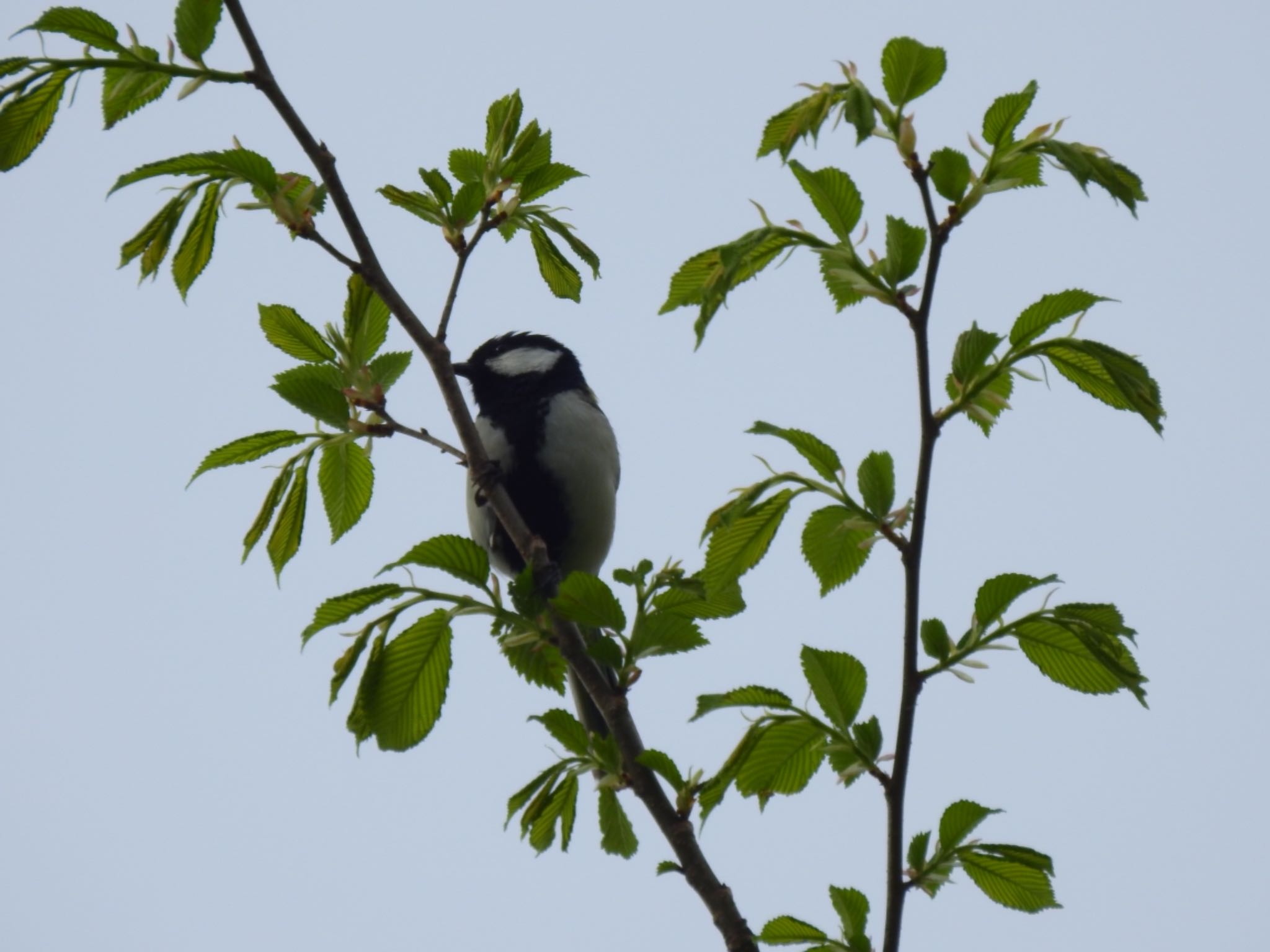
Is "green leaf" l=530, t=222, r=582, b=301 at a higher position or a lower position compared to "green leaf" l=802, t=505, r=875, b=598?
higher

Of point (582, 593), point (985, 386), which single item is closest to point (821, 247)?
point (985, 386)

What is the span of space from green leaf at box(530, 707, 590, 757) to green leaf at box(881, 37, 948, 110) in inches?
44.5

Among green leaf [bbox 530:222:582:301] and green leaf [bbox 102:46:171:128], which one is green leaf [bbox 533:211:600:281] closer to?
green leaf [bbox 530:222:582:301]

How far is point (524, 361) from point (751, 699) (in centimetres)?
321

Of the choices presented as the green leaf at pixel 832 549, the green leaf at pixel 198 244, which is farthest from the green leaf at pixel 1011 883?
the green leaf at pixel 198 244

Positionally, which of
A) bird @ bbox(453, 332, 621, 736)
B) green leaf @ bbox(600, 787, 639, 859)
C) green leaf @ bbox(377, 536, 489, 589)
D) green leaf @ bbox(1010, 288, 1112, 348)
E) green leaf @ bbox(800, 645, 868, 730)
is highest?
bird @ bbox(453, 332, 621, 736)

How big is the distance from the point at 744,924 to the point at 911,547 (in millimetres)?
743

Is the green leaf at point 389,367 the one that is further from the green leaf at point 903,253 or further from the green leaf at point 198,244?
the green leaf at point 903,253

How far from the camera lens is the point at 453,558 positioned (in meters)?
2.19

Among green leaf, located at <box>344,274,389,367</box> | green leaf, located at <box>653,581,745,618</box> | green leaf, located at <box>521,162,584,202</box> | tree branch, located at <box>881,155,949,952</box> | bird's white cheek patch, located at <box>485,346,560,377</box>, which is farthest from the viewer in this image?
bird's white cheek patch, located at <box>485,346,560,377</box>

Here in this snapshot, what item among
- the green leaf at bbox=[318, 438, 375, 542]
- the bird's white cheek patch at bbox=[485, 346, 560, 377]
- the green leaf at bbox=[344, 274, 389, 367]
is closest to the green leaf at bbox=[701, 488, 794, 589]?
the green leaf at bbox=[318, 438, 375, 542]

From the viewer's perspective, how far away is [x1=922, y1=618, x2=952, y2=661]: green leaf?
191 centimetres

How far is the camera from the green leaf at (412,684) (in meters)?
2.12

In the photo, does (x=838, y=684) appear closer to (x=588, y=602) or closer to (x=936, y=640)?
(x=936, y=640)
